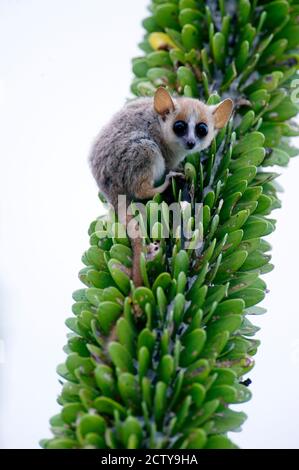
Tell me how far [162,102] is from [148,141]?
0.84 ft

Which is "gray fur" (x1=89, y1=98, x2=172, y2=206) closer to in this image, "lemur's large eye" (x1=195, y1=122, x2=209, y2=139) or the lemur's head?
the lemur's head

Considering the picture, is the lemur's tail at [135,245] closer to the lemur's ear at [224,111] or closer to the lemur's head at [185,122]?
the lemur's ear at [224,111]

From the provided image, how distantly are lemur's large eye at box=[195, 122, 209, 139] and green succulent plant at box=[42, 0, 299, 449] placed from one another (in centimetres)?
42

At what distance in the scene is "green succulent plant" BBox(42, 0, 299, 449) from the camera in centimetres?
173

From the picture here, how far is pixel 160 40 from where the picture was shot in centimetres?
307

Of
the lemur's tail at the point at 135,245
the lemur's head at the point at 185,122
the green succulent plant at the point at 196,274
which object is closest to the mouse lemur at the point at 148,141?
the lemur's head at the point at 185,122

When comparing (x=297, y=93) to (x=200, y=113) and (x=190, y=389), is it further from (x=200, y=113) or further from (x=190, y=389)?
(x=190, y=389)

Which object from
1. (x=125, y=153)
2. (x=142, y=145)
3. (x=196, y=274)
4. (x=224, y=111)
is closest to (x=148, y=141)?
(x=142, y=145)

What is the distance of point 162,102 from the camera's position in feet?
10.5

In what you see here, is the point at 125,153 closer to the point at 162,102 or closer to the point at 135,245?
the point at 162,102

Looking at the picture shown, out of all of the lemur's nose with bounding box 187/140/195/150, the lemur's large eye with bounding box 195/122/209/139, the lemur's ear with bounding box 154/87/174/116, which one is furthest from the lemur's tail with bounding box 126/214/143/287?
the lemur's large eye with bounding box 195/122/209/139
